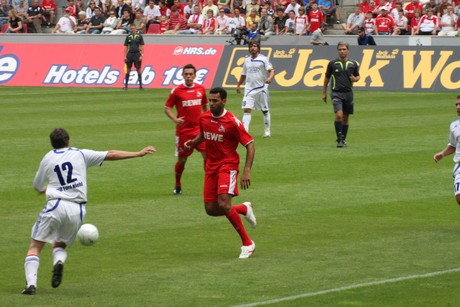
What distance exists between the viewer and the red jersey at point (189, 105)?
1725 cm

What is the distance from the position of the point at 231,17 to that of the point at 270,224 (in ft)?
98.5

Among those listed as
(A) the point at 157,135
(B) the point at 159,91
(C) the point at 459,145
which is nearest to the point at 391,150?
(A) the point at 157,135

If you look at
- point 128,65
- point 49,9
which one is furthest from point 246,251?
point 49,9

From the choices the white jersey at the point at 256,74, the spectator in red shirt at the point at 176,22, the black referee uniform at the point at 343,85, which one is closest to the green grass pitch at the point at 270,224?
the black referee uniform at the point at 343,85

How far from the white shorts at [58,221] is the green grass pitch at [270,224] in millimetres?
535

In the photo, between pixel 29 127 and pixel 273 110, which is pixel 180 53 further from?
pixel 29 127

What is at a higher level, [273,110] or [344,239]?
[344,239]

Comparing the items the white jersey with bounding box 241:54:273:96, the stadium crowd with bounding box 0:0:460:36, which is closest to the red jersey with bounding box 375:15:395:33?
the stadium crowd with bounding box 0:0:460:36

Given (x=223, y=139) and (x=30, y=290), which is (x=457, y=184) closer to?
(x=223, y=139)

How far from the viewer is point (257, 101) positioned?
25.6m

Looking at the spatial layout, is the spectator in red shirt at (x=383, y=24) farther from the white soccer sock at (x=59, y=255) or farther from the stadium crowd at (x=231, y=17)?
the white soccer sock at (x=59, y=255)

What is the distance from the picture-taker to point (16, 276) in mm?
11172

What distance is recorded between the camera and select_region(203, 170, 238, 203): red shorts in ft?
40.4

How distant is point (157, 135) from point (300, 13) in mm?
18176
